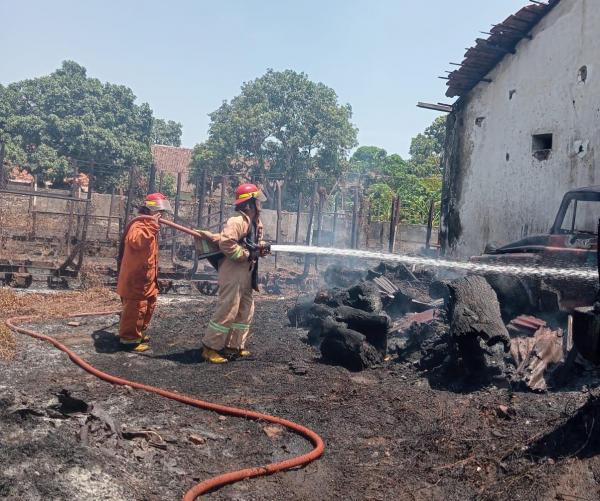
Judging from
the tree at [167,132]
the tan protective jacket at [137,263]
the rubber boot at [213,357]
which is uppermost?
the tree at [167,132]

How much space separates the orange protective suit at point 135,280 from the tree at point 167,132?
5058 cm

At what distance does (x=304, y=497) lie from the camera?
3.54 metres

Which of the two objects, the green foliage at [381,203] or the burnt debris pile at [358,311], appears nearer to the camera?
the burnt debris pile at [358,311]

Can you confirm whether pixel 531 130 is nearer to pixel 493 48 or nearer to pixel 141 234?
pixel 493 48

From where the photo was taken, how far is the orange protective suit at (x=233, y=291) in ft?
21.7

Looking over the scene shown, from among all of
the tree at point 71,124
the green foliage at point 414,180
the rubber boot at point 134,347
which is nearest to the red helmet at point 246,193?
the rubber boot at point 134,347

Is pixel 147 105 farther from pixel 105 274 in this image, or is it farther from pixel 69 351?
pixel 69 351

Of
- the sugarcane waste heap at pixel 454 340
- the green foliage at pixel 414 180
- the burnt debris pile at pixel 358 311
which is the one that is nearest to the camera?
the sugarcane waste heap at pixel 454 340

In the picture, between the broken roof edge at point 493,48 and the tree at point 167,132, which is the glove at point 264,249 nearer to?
the broken roof edge at point 493,48

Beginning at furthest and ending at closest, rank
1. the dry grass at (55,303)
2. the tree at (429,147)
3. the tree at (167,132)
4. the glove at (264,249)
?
the tree at (167,132)
the tree at (429,147)
the dry grass at (55,303)
the glove at (264,249)

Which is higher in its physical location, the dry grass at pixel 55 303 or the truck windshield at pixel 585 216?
the truck windshield at pixel 585 216

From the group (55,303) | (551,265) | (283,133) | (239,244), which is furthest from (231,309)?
(283,133)

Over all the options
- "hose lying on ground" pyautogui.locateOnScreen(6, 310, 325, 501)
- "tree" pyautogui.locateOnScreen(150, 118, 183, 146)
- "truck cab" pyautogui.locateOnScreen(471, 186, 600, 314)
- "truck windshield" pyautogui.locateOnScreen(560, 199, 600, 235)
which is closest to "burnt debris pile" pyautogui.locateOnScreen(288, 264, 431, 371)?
"truck cab" pyautogui.locateOnScreen(471, 186, 600, 314)

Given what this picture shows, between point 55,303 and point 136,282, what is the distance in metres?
3.63
